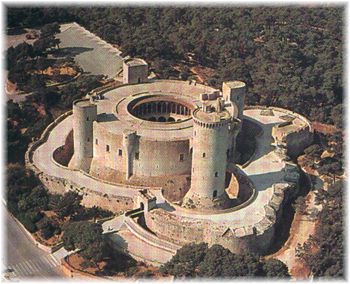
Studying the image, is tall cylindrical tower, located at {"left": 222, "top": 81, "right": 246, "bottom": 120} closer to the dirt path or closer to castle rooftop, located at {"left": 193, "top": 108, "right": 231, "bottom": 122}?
castle rooftop, located at {"left": 193, "top": 108, "right": 231, "bottom": 122}

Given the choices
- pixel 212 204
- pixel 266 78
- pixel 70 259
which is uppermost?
pixel 266 78

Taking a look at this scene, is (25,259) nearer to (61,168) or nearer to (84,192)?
(84,192)

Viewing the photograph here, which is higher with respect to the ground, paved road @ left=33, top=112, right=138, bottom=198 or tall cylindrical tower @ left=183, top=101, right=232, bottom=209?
tall cylindrical tower @ left=183, top=101, right=232, bottom=209

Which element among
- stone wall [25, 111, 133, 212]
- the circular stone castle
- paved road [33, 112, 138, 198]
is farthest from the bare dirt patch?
paved road [33, 112, 138, 198]

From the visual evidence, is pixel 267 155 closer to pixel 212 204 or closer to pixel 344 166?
pixel 344 166

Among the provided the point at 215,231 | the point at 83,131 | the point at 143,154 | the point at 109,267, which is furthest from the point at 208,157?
the point at 83,131

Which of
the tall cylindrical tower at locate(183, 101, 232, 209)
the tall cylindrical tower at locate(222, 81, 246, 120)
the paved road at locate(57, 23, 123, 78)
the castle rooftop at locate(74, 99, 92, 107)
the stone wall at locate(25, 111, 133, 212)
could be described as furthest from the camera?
the paved road at locate(57, 23, 123, 78)

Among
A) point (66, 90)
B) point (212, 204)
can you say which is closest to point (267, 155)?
point (212, 204)
